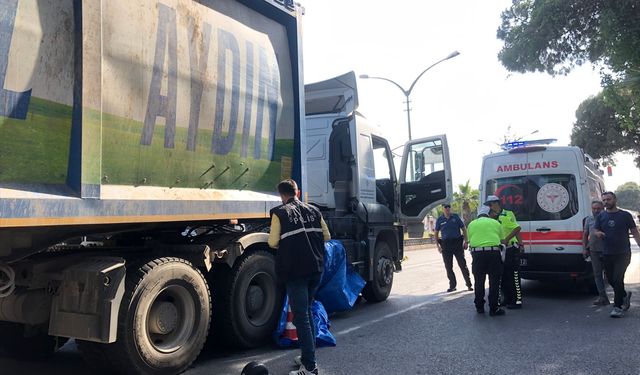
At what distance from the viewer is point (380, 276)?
323 inches

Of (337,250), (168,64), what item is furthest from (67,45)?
(337,250)

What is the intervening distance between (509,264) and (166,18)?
5.99 metres

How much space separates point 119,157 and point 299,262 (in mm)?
1604

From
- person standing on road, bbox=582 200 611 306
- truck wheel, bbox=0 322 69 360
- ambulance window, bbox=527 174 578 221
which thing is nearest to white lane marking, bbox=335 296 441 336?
ambulance window, bbox=527 174 578 221

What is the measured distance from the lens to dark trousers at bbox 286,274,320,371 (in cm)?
415

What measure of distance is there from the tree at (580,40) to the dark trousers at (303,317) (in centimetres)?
831

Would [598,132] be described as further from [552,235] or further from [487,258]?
[487,258]

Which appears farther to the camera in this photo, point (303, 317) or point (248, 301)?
point (248, 301)

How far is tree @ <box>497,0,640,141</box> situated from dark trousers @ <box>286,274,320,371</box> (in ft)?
27.3

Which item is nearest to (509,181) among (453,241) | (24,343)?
(453,241)

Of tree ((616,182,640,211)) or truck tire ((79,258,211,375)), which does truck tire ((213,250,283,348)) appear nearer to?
truck tire ((79,258,211,375))

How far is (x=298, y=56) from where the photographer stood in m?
5.91

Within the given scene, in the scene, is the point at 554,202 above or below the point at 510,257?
above

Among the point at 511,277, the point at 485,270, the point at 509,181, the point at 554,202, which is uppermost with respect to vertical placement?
the point at 509,181
